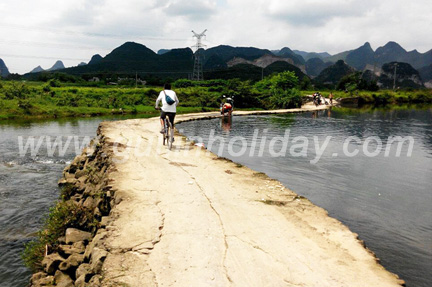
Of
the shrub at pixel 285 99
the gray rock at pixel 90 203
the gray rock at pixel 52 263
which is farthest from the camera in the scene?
the shrub at pixel 285 99

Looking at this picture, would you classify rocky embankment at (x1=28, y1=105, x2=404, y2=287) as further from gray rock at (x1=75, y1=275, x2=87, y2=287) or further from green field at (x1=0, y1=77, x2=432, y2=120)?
green field at (x1=0, y1=77, x2=432, y2=120)

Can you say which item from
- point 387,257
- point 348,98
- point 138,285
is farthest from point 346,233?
point 348,98

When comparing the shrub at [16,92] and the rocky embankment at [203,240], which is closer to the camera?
the rocky embankment at [203,240]

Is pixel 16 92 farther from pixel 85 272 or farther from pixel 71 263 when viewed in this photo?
pixel 85 272

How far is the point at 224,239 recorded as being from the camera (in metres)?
6.23

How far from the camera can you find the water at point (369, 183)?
25.8 ft

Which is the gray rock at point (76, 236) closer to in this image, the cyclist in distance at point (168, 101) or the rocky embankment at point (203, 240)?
the rocky embankment at point (203, 240)

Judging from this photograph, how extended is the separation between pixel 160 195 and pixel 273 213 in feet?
10.3

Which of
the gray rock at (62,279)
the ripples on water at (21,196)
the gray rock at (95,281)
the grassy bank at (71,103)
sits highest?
the grassy bank at (71,103)

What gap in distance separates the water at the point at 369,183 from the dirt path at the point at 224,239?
5.94 ft

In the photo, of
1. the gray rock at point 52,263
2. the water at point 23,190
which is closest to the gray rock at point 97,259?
the gray rock at point 52,263

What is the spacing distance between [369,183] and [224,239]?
9.46m

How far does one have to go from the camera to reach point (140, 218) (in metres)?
7.12

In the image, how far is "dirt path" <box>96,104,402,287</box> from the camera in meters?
5.08
